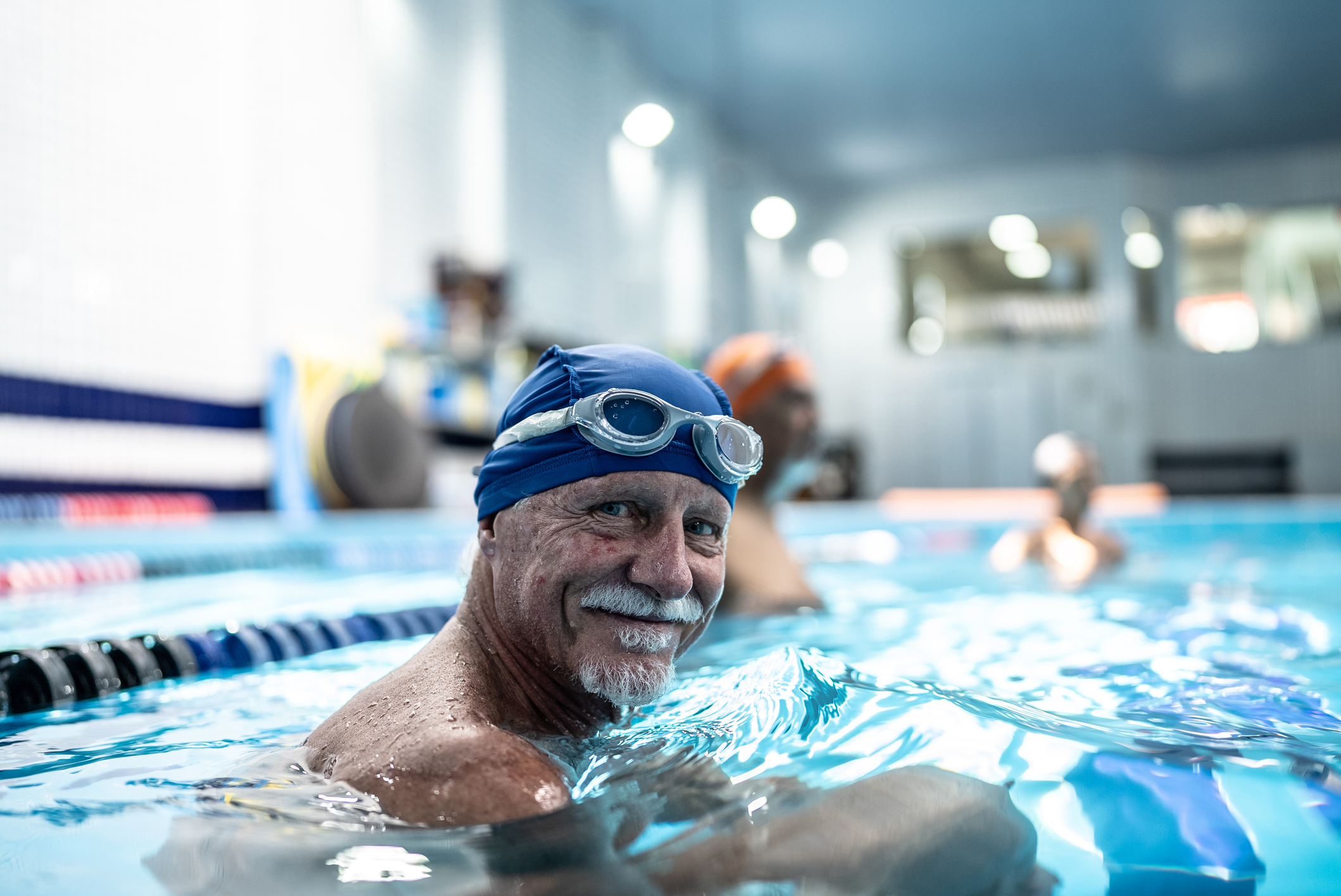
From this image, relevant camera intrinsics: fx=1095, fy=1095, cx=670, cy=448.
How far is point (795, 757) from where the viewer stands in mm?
1508

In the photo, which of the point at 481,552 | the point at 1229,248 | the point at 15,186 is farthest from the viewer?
the point at 1229,248

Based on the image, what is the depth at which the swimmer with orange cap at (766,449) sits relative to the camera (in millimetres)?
3215

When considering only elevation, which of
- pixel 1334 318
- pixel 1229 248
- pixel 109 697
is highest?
pixel 1229 248

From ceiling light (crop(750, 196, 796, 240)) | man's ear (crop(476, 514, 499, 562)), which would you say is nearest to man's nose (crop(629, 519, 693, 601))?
man's ear (crop(476, 514, 499, 562))

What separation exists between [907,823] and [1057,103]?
1435 centimetres

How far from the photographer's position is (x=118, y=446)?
7.19m

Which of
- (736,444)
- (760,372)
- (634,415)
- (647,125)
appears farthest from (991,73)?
(634,415)

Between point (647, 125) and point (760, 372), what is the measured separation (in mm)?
9136

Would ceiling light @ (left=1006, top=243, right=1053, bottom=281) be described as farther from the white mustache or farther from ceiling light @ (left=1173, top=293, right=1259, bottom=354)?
the white mustache

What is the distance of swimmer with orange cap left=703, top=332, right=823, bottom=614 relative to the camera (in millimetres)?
3215

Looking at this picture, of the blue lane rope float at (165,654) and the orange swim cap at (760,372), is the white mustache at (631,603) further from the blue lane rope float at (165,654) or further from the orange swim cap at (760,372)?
the orange swim cap at (760,372)

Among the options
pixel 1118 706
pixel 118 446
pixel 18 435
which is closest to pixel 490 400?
pixel 118 446

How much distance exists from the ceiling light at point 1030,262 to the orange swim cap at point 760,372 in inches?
604

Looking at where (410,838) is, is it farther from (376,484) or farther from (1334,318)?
(1334,318)
